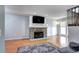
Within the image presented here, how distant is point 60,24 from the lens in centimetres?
182

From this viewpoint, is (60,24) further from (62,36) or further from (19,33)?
(19,33)

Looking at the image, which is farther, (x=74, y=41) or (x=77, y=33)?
(x=74, y=41)

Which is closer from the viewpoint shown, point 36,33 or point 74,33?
point 74,33

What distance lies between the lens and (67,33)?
6.17 ft

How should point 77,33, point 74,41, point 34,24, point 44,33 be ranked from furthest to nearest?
point 34,24, point 44,33, point 74,41, point 77,33

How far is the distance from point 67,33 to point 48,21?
0.53m

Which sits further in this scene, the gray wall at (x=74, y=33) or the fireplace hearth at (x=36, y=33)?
the fireplace hearth at (x=36, y=33)

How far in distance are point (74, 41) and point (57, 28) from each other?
1.50 ft

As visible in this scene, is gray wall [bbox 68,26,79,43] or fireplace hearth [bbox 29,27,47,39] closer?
gray wall [bbox 68,26,79,43]
